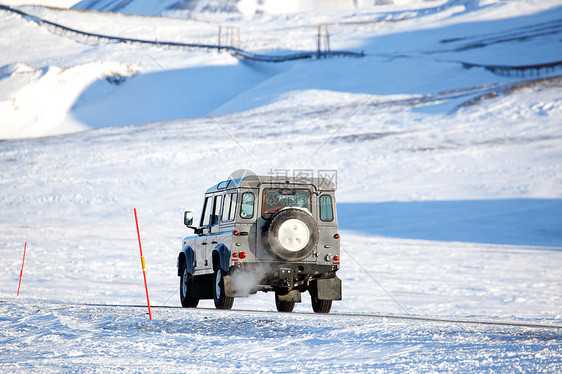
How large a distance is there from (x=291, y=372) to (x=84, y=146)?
47.5m

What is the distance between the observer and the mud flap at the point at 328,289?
12.6 m

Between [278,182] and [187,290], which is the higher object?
[278,182]

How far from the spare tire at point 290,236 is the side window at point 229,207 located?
0.86 metres

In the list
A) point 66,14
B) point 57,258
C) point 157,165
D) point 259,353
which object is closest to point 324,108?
point 157,165

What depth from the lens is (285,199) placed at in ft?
40.8

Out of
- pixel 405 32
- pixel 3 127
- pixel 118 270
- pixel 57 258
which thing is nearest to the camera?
pixel 118 270

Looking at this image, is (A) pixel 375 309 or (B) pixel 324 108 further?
(B) pixel 324 108

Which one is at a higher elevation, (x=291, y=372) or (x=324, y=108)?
(x=324, y=108)

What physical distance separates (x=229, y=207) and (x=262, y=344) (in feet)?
13.0

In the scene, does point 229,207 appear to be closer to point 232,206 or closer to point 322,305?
point 232,206

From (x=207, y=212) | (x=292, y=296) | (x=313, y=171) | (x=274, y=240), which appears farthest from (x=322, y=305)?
(x=313, y=171)

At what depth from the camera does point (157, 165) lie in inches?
1796

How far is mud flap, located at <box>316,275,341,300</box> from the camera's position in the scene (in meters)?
12.6

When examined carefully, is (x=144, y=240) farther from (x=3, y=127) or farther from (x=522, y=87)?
(x=3, y=127)
